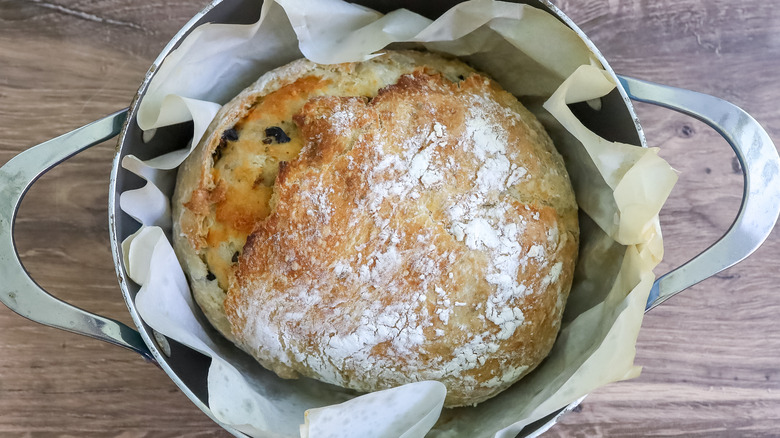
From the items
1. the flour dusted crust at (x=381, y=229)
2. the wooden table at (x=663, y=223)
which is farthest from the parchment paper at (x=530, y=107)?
the wooden table at (x=663, y=223)

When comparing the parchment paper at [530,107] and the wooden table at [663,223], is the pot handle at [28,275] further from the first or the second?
the wooden table at [663,223]

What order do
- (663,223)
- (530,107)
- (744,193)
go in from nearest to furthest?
(744,193), (530,107), (663,223)

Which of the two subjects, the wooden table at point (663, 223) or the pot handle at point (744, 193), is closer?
the pot handle at point (744, 193)

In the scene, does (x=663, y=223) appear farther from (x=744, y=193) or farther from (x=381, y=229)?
(x=381, y=229)

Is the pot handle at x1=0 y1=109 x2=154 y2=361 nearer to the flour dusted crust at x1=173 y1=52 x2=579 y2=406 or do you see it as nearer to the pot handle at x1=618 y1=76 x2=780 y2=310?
the flour dusted crust at x1=173 y1=52 x2=579 y2=406

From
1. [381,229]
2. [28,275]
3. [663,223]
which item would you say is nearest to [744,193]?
[663,223]

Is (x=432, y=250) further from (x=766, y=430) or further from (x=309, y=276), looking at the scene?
(x=766, y=430)
